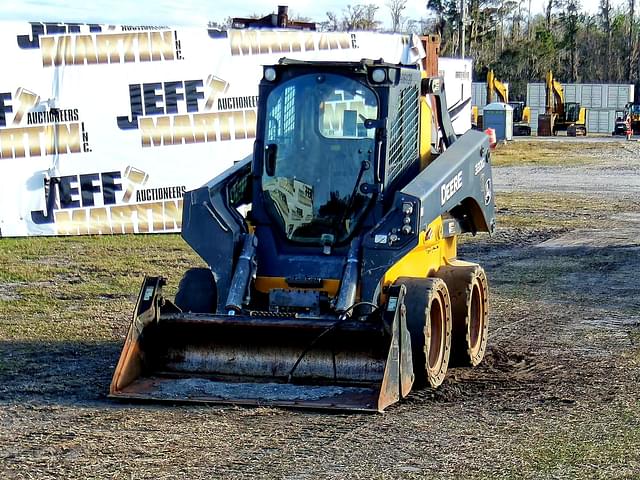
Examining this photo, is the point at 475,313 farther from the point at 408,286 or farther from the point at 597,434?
the point at 597,434

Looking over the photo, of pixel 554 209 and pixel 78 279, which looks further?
pixel 554 209

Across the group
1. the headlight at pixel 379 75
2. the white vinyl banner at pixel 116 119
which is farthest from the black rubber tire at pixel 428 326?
the white vinyl banner at pixel 116 119

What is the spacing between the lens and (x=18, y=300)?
11562 millimetres

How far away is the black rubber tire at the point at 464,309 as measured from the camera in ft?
27.7

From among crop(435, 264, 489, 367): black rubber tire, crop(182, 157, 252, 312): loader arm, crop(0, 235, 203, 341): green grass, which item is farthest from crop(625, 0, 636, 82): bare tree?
crop(182, 157, 252, 312): loader arm

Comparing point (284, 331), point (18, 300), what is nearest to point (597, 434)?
point (284, 331)

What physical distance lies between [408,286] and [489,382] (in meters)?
1.07

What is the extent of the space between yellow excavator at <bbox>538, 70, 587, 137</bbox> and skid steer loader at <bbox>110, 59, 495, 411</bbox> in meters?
49.0

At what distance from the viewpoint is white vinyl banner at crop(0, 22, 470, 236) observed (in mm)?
15766

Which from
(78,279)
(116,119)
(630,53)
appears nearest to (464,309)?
(78,279)

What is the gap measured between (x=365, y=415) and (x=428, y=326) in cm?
85

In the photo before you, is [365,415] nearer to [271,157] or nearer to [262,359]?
[262,359]

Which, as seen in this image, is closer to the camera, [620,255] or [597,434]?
[597,434]

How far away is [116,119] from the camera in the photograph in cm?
1630
